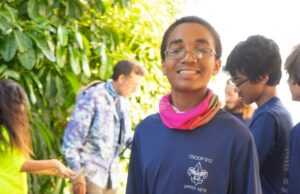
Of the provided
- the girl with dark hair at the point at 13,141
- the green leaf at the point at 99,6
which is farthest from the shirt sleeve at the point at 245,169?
the green leaf at the point at 99,6

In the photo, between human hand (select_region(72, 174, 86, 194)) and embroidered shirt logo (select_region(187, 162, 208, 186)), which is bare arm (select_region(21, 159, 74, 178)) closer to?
human hand (select_region(72, 174, 86, 194))

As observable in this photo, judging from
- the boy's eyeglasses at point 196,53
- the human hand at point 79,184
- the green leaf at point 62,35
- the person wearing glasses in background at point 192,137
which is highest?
the green leaf at point 62,35

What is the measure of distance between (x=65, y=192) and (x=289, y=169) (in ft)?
10.9

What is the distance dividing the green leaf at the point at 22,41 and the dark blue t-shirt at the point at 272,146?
2.35m

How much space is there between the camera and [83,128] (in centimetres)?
369

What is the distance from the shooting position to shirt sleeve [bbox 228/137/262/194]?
1.56 metres

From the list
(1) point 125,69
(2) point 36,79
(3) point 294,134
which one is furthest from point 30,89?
(3) point 294,134

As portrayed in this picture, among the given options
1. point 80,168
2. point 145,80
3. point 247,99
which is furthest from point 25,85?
point 247,99

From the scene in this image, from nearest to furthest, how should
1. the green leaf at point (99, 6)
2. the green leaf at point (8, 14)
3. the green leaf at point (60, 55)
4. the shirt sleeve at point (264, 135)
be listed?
the shirt sleeve at point (264, 135)
the green leaf at point (8, 14)
the green leaf at point (60, 55)
the green leaf at point (99, 6)

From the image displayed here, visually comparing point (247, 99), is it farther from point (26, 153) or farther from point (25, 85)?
point (25, 85)

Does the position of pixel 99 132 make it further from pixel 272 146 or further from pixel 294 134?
pixel 294 134

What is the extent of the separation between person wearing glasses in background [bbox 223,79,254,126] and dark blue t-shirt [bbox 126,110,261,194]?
6.03 feet

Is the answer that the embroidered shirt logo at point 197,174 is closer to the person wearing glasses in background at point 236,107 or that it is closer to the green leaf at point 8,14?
the person wearing glasses in background at point 236,107

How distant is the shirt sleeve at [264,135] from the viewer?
2035mm
